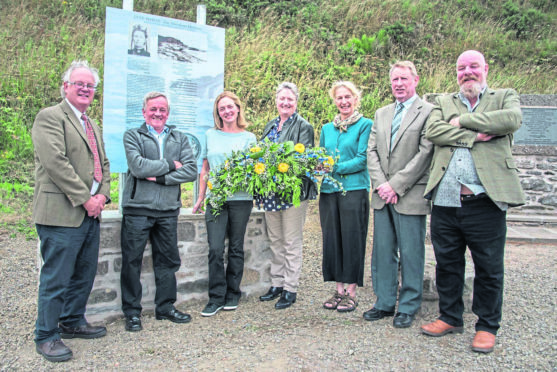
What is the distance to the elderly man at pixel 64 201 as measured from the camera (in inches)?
133

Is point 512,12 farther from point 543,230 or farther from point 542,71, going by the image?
point 543,230

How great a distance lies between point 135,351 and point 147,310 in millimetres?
804

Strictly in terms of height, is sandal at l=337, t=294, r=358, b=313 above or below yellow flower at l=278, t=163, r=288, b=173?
below

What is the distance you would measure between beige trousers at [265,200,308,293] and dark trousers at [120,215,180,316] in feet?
3.44

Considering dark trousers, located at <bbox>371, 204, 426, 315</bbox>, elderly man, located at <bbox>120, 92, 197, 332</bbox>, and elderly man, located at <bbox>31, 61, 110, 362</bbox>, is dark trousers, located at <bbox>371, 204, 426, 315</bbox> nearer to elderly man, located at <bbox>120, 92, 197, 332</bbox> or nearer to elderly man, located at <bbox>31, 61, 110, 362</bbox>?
elderly man, located at <bbox>120, 92, 197, 332</bbox>

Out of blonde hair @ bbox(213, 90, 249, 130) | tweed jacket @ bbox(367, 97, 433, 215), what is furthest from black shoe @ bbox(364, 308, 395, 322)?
blonde hair @ bbox(213, 90, 249, 130)

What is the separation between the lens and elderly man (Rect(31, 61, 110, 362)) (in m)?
3.38

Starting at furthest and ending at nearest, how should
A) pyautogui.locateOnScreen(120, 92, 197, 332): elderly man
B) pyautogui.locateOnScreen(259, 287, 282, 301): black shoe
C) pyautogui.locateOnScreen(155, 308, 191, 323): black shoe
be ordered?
pyautogui.locateOnScreen(259, 287, 282, 301): black shoe → pyautogui.locateOnScreen(155, 308, 191, 323): black shoe → pyautogui.locateOnScreen(120, 92, 197, 332): elderly man

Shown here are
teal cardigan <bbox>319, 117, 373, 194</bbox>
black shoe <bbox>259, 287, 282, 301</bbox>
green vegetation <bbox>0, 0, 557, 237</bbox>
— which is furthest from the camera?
green vegetation <bbox>0, 0, 557, 237</bbox>

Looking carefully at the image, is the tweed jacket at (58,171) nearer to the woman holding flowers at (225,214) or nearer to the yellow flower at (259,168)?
the woman holding flowers at (225,214)

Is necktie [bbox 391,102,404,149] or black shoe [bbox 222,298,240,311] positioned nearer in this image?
necktie [bbox 391,102,404,149]

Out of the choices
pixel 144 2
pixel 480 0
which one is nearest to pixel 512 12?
pixel 480 0

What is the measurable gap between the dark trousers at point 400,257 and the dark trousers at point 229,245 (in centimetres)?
130

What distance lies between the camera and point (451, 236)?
12.3 ft
